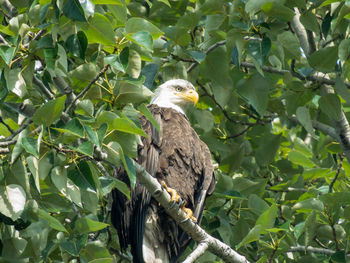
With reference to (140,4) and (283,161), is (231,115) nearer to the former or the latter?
(283,161)

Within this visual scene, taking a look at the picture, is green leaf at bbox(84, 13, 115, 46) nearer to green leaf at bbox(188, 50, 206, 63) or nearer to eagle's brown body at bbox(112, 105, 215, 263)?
green leaf at bbox(188, 50, 206, 63)

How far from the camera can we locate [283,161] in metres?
4.64

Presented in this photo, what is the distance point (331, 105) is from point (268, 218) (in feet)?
3.04

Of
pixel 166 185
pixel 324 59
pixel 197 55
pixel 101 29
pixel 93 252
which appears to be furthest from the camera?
pixel 166 185

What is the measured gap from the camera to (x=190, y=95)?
455 cm

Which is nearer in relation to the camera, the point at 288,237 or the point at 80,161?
the point at 80,161

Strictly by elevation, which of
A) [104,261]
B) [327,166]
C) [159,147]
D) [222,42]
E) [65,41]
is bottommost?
[327,166]

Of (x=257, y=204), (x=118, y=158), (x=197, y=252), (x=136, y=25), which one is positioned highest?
(x=136, y=25)

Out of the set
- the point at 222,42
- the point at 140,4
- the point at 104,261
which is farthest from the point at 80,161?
the point at 140,4

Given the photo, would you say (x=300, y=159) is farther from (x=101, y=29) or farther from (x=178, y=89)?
(x=101, y=29)

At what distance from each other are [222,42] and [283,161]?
4.80ft

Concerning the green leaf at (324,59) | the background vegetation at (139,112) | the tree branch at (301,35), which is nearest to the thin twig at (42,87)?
the background vegetation at (139,112)

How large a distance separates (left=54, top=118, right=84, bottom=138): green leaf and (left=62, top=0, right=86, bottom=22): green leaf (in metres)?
0.42

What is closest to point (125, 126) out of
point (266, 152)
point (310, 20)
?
point (310, 20)
